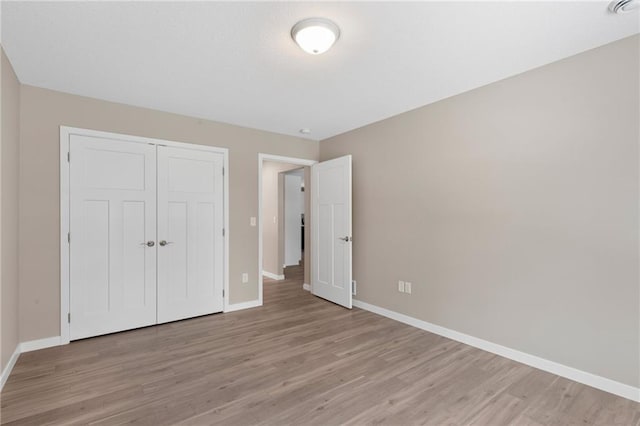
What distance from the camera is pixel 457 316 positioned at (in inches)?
122

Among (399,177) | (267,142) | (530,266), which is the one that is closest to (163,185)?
(267,142)

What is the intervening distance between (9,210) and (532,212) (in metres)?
4.28

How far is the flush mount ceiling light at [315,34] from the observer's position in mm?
1913

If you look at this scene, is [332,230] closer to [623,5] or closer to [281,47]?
[281,47]

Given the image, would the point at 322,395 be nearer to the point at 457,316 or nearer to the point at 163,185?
Result: the point at 457,316

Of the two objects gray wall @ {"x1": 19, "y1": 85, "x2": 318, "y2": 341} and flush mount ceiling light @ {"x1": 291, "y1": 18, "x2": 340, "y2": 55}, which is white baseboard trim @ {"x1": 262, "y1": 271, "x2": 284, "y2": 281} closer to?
gray wall @ {"x1": 19, "y1": 85, "x2": 318, "y2": 341}

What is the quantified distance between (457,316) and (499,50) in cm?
240

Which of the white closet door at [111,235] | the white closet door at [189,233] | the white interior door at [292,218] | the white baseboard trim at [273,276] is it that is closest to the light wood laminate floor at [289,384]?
the white closet door at [111,235]

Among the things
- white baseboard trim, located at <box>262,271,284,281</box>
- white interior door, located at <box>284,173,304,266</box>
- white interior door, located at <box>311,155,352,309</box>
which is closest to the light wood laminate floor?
white interior door, located at <box>311,155,352,309</box>

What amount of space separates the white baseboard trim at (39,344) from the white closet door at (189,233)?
914 mm

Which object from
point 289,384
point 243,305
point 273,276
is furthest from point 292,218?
point 289,384

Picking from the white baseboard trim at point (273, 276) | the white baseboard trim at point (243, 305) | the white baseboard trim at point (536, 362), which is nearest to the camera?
Answer: the white baseboard trim at point (536, 362)

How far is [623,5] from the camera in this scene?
5.85 feet

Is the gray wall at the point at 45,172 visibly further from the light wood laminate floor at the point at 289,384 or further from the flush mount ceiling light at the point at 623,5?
the flush mount ceiling light at the point at 623,5
